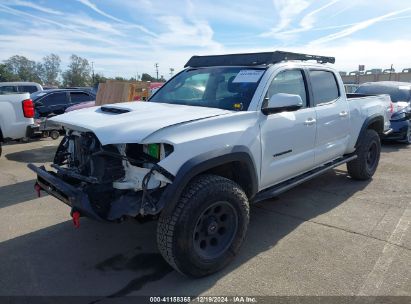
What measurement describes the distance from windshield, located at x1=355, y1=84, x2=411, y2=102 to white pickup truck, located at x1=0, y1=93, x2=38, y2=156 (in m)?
8.80

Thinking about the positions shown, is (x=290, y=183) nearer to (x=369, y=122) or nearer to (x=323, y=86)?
(x=323, y=86)

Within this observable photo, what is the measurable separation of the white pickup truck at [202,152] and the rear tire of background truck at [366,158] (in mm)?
1274

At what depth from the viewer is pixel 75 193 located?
3.04 m

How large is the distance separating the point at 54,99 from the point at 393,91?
10724 millimetres

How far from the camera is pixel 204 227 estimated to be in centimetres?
330

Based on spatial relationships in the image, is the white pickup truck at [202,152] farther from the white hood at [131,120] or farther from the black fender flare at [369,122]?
the black fender flare at [369,122]

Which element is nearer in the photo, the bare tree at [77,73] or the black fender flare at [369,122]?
the black fender flare at [369,122]

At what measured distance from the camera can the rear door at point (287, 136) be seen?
12.5ft

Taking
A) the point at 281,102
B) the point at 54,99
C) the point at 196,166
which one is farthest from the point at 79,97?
the point at 196,166

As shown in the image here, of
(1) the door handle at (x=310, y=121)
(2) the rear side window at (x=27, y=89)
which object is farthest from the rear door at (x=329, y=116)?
(2) the rear side window at (x=27, y=89)

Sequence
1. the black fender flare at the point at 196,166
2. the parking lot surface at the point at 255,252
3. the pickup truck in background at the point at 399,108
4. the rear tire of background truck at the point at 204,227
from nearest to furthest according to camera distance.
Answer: the black fender flare at the point at 196,166 → the rear tire of background truck at the point at 204,227 → the parking lot surface at the point at 255,252 → the pickup truck in background at the point at 399,108

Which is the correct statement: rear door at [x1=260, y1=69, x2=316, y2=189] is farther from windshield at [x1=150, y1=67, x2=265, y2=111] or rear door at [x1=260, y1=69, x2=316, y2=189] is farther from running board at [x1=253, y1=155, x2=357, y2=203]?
windshield at [x1=150, y1=67, x2=265, y2=111]

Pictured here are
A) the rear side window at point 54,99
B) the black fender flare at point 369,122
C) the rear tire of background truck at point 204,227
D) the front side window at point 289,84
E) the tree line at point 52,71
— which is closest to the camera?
the rear tire of background truck at point 204,227

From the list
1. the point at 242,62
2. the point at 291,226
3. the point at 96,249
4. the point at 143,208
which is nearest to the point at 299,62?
the point at 242,62
